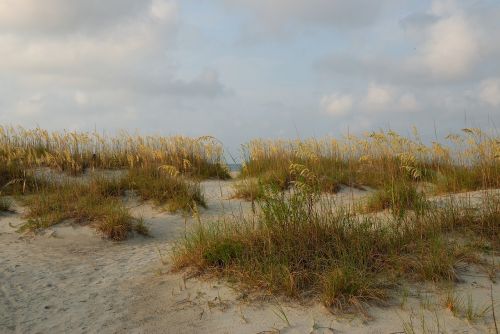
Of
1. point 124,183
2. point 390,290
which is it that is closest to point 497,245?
point 390,290

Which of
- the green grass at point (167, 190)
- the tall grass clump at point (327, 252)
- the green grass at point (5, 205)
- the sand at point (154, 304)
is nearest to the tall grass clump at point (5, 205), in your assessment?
the green grass at point (5, 205)

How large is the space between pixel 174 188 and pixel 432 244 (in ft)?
16.1

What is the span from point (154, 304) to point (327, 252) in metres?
1.54

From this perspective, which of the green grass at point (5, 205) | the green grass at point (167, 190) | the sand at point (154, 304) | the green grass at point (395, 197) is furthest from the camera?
the green grass at point (167, 190)

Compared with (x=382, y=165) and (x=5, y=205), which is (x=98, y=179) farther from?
(x=382, y=165)

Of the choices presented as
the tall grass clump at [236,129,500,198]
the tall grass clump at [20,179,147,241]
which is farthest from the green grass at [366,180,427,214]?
the tall grass clump at [20,179,147,241]

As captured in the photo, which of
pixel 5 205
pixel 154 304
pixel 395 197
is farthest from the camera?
pixel 5 205

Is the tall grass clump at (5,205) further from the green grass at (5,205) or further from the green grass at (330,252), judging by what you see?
the green grass at (330,252)

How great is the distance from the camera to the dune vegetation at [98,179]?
6.33 meters

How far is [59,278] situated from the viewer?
445 cm

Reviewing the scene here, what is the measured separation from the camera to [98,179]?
808 cm

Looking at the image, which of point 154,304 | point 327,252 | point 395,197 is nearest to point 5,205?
point 154,304

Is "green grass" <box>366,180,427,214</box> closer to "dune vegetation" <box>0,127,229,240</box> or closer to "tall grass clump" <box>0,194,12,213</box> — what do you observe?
"dune vegetation" <box>0,127,229,240</box>

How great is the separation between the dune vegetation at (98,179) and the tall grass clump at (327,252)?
68cm
